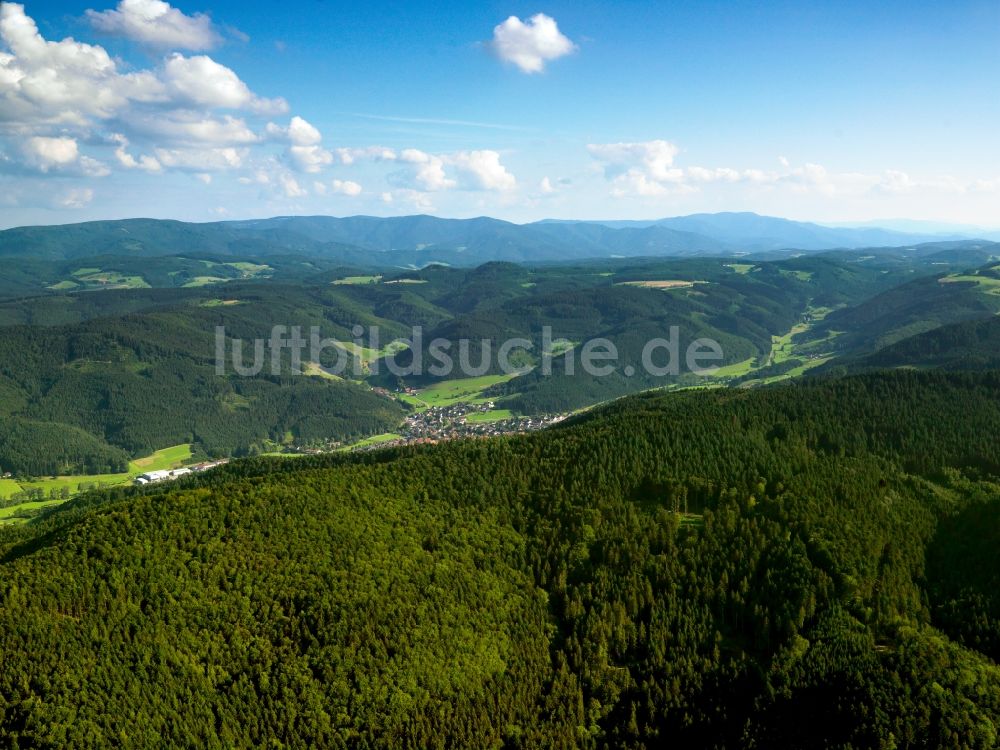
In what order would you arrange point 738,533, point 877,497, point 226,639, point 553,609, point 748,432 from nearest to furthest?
1. point 226,639
2. point 553,609
3. point 738,533
4. point 877,497
5. point 748,432

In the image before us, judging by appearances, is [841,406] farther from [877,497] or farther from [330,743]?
[330,743]

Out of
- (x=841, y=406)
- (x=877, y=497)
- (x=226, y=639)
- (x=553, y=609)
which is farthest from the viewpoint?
(x=841, y=406)

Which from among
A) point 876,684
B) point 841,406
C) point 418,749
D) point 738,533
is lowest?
point 418,749

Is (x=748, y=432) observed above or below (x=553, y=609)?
above

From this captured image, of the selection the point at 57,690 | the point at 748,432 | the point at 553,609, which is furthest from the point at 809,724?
the point at 57,690

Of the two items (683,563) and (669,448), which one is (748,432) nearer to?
(669,448)

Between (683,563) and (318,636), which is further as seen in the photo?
(683,563)
